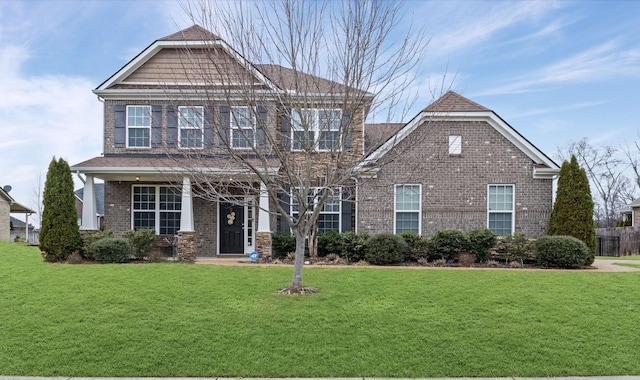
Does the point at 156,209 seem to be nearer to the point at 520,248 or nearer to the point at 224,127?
the point at 224,127

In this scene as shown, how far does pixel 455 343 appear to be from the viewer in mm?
6562

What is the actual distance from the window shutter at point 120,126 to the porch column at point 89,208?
1846 mm

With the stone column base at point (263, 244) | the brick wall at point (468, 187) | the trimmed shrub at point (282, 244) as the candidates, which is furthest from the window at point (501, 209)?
the stone column base at point (263, 244)

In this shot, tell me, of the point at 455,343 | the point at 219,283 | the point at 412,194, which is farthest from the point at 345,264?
the point at 455,343

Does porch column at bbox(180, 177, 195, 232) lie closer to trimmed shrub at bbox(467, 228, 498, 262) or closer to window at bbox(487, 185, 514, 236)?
trimmed shrub at bbox(467, 228, 498, 262)

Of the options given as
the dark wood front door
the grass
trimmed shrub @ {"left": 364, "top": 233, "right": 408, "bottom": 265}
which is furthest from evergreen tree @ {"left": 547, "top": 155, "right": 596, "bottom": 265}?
the dark wood front door

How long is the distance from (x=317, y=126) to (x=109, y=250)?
859 centimetres

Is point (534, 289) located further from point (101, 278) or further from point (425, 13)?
point (101, 278)

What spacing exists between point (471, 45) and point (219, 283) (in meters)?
7.63

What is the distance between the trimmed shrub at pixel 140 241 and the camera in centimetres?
1481

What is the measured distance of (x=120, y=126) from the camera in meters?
17.1

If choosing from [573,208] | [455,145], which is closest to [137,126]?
[455,145]

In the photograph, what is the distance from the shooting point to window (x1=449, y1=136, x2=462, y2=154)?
55.9 feet

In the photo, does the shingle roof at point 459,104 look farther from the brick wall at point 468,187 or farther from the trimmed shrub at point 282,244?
the trimmed shrub at point 282,244
